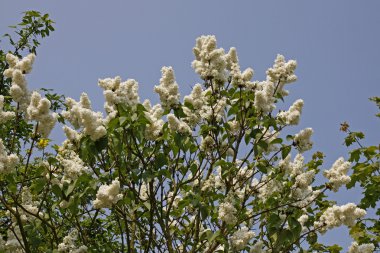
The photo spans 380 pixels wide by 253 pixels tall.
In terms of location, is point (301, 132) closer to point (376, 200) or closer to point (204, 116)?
point (204, 116)

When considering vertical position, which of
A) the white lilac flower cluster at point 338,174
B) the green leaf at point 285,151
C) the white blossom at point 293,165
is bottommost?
the white lilac flower cluster at point 338,174

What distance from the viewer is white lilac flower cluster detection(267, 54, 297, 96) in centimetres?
543

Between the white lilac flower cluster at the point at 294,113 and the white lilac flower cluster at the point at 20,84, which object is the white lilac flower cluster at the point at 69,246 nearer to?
the white lilac flower cluster at the point at 20,84

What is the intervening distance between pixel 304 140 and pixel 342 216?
38.3 inches

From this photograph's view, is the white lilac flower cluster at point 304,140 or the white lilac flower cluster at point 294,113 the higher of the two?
the white lilac flower cluster at point 294,113

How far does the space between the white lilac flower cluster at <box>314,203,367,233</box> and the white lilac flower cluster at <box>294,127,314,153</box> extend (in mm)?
814

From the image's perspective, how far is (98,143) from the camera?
4117 millimetres

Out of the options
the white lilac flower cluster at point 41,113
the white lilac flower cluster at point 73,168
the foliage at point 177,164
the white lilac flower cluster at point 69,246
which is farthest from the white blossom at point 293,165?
the white lilac flower cluster at point 41,113

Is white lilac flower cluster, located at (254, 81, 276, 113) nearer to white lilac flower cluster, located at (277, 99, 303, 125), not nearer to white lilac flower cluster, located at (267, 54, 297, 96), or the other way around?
white lilac flower cluster, located at (277, 99, 303, 125)

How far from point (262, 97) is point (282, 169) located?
90 cm

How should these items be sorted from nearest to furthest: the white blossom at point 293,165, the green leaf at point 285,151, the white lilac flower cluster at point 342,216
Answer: the white lilac flower cluster at point 342,216 < the white blossom at point 293,165 < the green leaf at point 285,151

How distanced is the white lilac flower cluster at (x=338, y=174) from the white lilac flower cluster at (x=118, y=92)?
6.75 ft

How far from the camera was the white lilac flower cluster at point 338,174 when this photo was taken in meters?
4.66

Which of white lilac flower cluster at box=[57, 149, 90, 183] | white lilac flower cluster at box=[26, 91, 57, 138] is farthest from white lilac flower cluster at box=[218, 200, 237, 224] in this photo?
white lilac flower cluster at box=[26, 91, 57, 138]
